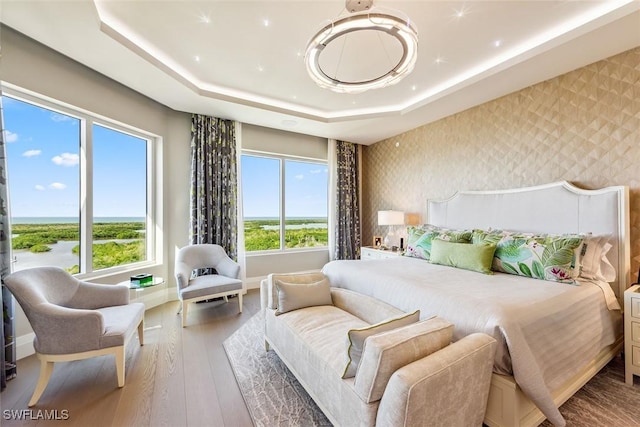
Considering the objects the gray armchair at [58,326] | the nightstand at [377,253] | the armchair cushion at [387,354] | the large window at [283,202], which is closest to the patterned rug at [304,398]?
the armchair cushion at [387,354]

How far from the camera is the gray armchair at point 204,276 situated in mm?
3150

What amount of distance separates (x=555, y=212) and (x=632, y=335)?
1.18 metres

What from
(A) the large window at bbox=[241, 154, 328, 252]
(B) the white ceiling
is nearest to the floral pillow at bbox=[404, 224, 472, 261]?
(B) the white ceiling

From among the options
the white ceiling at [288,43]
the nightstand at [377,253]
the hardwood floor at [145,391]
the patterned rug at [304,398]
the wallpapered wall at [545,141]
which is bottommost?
the patterned rug at [304,398]

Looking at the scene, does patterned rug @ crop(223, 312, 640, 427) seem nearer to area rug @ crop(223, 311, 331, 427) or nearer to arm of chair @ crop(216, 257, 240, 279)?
area rug @ crop(223, 311, 331, 427)

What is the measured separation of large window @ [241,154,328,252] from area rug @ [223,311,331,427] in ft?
7.77

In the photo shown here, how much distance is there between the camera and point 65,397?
74.5 inches

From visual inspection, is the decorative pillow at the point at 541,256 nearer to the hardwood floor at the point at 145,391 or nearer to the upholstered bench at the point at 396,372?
the upholstered bench at the point at 396,372

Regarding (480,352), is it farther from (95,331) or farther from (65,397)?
(65,397)

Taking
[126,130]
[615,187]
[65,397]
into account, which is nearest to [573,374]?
[615,187]

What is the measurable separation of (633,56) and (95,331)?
5.00 meters

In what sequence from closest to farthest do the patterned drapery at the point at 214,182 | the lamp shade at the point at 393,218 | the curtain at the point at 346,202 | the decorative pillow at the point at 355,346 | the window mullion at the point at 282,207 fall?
1. the decorative pillow at the point at 355,346
2. the patterned drapery at the point at 214,182
3. the lamp shade at the point at 393,218
4. the window mullion at the point at 282,207
5. the curtain at the point at 346,202

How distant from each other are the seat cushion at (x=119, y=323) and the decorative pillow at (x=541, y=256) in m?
3.32

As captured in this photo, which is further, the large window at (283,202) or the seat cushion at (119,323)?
the large window at (283,202)
